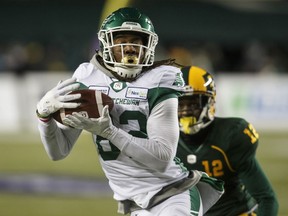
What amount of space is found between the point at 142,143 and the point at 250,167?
3.04ft

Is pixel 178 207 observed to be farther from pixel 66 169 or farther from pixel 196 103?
pixel 66 169

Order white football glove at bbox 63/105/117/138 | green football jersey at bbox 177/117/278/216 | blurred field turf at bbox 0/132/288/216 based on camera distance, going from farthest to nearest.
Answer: blurred field turf at bbox 0/132/288/216
green football jersey at bbox 177/117/278/216
white football glove at bbox 63/105/117/138

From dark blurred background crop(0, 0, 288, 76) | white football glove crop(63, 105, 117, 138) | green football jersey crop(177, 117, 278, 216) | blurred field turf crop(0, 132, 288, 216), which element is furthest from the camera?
dark blurred background crop(0, 0, 288, 76)

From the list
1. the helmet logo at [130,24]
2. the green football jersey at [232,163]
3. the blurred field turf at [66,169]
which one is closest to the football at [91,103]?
the helmet logo at [130,24]

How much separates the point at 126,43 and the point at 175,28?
51.1ft

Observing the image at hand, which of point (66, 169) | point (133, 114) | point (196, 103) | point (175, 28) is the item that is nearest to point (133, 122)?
point (133, 114)

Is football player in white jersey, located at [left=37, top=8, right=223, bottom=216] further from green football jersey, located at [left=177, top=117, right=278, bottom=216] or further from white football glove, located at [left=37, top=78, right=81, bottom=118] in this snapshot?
green football jersey, located at [left=177, top=117, right=278, bottom=216]

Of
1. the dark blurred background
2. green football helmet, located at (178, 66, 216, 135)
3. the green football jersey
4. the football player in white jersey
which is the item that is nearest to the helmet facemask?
the football player in white jersey

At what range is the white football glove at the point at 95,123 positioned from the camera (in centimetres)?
279

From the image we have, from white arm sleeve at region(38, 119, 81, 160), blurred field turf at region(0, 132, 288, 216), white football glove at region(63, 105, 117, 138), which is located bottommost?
blurred field turf at region(0, 132, 288, 216)

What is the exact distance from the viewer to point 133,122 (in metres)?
2.95

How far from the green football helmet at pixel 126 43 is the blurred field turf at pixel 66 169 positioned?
3.59 m

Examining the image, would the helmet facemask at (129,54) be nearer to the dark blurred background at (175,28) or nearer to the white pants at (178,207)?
the white pants at (178,207)

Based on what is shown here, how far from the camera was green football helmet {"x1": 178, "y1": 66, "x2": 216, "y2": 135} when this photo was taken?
12.1ft
